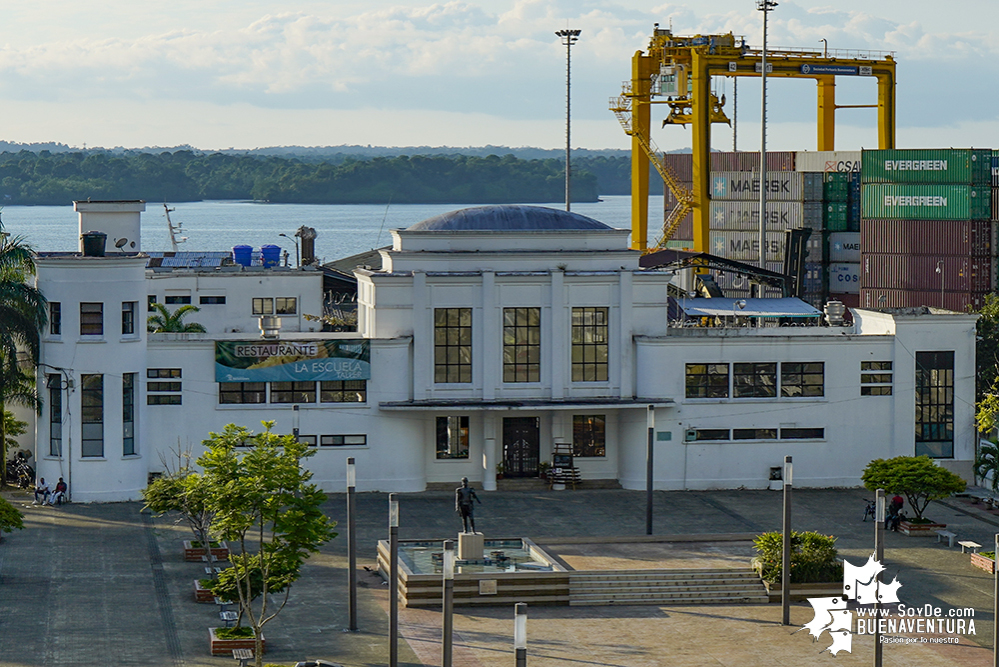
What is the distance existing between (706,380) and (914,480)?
9.65 m

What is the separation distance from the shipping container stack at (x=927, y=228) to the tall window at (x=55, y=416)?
192ft

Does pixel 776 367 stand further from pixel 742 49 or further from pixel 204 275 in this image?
pixel 742 49

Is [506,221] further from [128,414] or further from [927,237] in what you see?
[927,237]

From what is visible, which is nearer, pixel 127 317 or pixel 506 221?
pixel 127 317

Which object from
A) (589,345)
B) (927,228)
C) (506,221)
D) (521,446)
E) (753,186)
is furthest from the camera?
(753,186)

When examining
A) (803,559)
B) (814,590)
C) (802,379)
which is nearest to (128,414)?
(802,379)

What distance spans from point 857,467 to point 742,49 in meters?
52.1

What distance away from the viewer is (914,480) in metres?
45.4

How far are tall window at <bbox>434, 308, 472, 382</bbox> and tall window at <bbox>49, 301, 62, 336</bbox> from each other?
12.3 meters

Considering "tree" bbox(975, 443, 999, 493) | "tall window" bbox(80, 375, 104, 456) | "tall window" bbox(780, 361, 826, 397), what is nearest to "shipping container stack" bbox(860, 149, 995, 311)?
"tree" bbox(975, 443, 999, 493)

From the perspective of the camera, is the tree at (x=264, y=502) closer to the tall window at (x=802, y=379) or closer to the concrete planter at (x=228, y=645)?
the concrete planter at (x=228, y=645)

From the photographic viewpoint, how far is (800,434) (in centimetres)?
5372

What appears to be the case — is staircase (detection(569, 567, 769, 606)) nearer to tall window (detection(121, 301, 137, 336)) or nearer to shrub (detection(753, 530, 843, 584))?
shrub (detection(753, 530, 843, 584))

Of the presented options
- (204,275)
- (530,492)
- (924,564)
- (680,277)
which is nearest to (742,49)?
(680,277)
